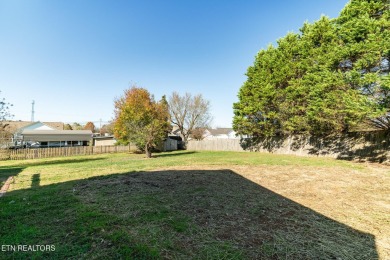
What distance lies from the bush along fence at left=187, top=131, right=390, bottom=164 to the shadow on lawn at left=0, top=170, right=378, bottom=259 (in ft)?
38.8

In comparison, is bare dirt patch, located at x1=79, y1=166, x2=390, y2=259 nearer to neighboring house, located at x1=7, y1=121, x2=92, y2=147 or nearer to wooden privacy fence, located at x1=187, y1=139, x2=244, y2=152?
wooden privacy fence, located at x1=187, y1=139, x2=244, y2=152

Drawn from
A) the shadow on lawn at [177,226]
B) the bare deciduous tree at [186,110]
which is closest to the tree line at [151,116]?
the bare deciduous tree at [186,110]

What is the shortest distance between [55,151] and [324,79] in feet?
80.1

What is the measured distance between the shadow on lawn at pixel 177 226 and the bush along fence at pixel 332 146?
11834 mm

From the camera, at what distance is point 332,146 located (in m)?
15.7

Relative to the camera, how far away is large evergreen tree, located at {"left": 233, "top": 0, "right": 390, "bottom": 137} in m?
10.2

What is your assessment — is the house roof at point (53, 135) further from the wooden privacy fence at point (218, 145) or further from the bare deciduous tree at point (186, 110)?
the wooden privacy fence at point (218, 145)

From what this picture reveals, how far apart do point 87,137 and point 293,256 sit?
113ft

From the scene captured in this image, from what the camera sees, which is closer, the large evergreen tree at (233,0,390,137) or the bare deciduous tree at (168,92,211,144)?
the large evergreen tree at (233,0,390,137)

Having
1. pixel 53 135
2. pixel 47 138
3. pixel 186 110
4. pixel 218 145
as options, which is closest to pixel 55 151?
pixel 47 138

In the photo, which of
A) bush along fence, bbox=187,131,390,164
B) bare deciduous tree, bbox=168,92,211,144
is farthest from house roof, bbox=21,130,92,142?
bush along fence, bbox=187,131,390,164

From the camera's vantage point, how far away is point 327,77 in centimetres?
1226

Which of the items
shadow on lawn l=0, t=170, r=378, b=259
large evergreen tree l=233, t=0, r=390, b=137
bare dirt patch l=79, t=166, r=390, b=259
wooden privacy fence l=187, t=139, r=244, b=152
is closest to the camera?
shadow on lawn l=0, t=170, r=378, b=259

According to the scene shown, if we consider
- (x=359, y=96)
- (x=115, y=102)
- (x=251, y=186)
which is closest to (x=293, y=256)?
(x=251, y=186)
